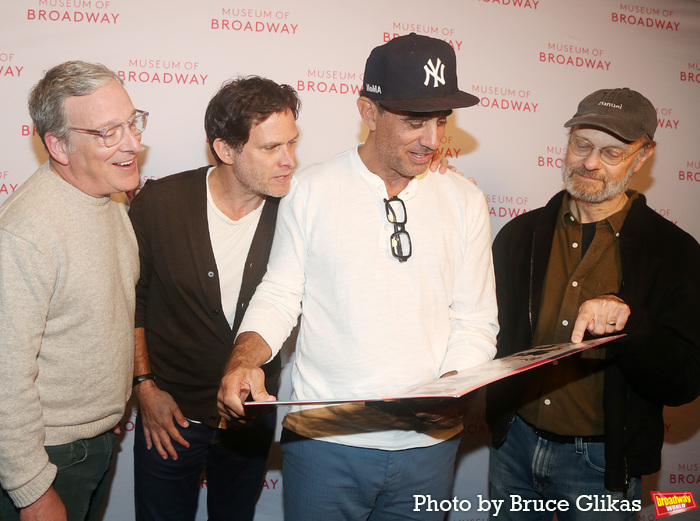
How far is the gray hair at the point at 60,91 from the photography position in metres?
1.58

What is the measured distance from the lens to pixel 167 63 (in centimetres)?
249

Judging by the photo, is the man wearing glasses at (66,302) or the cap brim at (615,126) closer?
the man wearing glasses at (66,302)

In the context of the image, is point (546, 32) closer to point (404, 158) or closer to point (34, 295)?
point (404, 158)

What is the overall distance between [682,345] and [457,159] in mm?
1392

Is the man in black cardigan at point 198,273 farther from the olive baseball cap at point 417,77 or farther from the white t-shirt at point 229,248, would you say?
the olive baseball cap at point 417,77

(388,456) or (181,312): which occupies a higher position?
(181,312)

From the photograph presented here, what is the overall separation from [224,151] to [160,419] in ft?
3.20

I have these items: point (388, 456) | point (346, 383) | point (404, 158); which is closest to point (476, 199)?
point (404, 158)

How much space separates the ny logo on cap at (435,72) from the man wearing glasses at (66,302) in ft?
2.85

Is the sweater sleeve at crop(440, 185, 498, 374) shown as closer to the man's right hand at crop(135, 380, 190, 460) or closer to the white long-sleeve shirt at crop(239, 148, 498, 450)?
the white long-sleeve shirt at crop(239, 148, 498, 450)

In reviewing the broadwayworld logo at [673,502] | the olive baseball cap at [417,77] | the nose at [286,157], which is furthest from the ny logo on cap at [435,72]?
the broadwayworld logo at [673,502]

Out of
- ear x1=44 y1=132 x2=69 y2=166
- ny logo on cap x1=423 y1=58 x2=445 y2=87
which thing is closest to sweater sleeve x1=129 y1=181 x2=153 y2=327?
ear x1=44 y1=132 x2=69 y2=166

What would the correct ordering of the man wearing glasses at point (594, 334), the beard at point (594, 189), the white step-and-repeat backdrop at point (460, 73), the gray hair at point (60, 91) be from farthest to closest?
the white step-and-repeat backdrop at point (460, 73)
the beard at point (594, 189)
the man wearing glasses at point (594, 334)
the gray hair at point (60, 91)

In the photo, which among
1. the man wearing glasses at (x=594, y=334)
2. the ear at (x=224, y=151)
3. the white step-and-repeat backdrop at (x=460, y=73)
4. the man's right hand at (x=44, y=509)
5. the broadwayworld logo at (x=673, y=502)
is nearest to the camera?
the man's right hand at (x=44, y=509)
